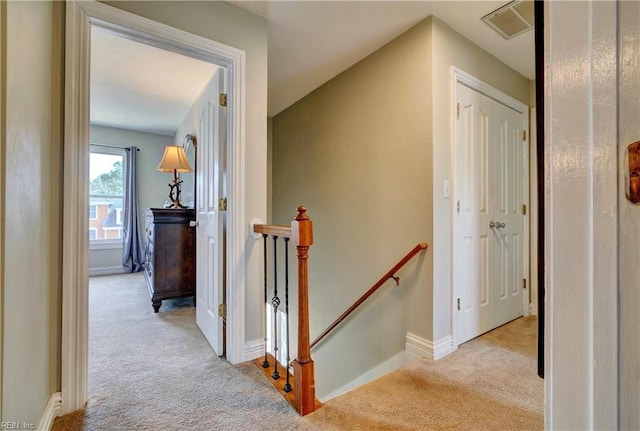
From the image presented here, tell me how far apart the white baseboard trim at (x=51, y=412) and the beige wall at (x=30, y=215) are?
4 cm

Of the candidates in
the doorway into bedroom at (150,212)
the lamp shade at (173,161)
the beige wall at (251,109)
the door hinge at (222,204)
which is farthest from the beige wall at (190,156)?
the beige wall at (251,109)

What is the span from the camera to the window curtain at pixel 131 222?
483cm

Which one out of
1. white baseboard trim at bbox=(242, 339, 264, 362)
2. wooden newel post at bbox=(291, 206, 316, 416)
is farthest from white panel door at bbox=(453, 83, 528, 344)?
white baseboard trim at bbox=(242, 339, 264, 362)

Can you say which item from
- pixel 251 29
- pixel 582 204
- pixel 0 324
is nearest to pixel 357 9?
pixel 251 29

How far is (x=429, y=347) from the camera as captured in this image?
197 cm

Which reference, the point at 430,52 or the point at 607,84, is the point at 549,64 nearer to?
the point at 607,84

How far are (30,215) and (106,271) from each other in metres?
4.47

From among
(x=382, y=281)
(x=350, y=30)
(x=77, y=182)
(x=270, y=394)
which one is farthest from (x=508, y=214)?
(x=77, y=182)

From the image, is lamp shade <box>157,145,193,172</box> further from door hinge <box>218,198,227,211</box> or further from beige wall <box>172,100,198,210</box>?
door hinge <box>218,198,227,211</box>

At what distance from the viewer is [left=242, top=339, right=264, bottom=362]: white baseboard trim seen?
189 centimetres

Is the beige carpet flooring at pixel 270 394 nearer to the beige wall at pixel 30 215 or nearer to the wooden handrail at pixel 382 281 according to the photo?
the beige wall at pixel 30 215

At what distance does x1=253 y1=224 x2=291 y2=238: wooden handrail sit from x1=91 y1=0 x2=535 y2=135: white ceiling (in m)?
1.42

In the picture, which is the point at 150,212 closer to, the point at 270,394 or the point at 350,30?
the point at 270,394

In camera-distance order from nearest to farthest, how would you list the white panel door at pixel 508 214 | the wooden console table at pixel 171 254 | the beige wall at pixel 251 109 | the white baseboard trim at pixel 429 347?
the beige wall at pixel 251 109 < the white baseboard trim at pixel 429 347 < the white panel door at pixel 508 214 < the wooden console table at pixel 171 254
